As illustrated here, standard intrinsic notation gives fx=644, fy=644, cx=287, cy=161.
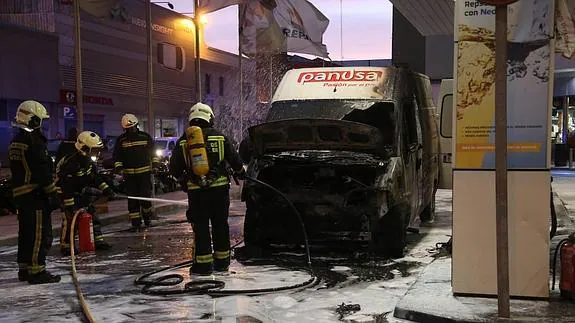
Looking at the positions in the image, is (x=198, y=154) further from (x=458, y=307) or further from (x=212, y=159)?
(x=458, y=307)

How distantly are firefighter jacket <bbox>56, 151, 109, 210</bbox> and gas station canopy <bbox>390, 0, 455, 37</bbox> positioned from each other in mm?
6668

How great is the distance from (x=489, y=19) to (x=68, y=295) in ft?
15.3

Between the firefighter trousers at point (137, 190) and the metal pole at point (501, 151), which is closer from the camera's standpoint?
the metal pole at point (501, 151)

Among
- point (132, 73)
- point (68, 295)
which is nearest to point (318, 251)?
point (68, 295)

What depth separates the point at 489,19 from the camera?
17.7 ft

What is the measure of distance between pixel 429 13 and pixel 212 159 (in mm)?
8016

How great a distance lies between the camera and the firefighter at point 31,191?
22.5 feet

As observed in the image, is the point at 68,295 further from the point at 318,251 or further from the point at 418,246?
the point at 418,246

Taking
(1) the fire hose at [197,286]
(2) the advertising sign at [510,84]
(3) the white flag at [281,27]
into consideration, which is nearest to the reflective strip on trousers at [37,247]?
(1) the fire hose at [197,286]

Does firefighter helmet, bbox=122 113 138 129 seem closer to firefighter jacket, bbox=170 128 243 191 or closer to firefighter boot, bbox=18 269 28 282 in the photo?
firefighter jacket, bbox=170 128 243 191

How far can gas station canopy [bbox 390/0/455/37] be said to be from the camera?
12.2m

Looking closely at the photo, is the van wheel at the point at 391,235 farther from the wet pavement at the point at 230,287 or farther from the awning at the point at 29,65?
the awning at the point at 29,65

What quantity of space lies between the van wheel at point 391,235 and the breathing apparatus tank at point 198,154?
2.26 meters

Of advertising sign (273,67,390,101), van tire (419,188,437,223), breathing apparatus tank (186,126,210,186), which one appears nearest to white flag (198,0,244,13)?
advertising sign (273,67,390,101)
